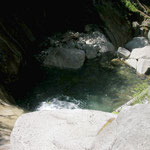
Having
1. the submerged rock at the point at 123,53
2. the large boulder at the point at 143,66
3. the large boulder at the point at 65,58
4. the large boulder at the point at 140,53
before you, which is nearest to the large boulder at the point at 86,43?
the submerged rock at the point at 123,53

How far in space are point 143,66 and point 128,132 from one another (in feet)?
24.5

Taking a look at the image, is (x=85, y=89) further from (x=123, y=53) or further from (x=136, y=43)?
(x=136, y=43)

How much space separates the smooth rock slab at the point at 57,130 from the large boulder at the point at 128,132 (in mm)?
349

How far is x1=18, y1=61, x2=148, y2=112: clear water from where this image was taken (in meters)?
7.33

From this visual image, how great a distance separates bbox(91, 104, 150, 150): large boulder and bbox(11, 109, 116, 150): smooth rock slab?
0.35 metres

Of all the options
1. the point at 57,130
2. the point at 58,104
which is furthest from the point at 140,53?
the point at 57,130

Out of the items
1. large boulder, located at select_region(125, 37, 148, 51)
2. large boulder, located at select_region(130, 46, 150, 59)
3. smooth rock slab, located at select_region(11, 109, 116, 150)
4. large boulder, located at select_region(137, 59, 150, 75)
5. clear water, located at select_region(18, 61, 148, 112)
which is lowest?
large boulder, located at select_region(125, 37, 148, 51)

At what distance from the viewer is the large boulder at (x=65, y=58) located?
9.91m

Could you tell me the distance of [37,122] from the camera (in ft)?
12.1

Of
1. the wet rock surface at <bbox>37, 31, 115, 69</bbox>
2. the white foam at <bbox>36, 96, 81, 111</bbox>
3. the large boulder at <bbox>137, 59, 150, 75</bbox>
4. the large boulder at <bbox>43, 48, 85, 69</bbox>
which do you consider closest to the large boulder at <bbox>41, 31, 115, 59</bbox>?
the wet rock surface at <bbox>37, 31, 115, 69</bbox>

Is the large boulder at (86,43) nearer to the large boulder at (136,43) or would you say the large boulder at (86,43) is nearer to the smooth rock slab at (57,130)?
the large boulder at (136,43)

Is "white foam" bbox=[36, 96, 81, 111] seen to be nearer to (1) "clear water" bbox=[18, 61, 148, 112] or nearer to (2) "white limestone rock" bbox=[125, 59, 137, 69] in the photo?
(1) "clear water" bbox=[18, 61, 148, 112]

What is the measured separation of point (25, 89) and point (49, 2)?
21.2ft

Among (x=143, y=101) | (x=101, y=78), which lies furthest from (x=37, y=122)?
(x=101, y=78)
